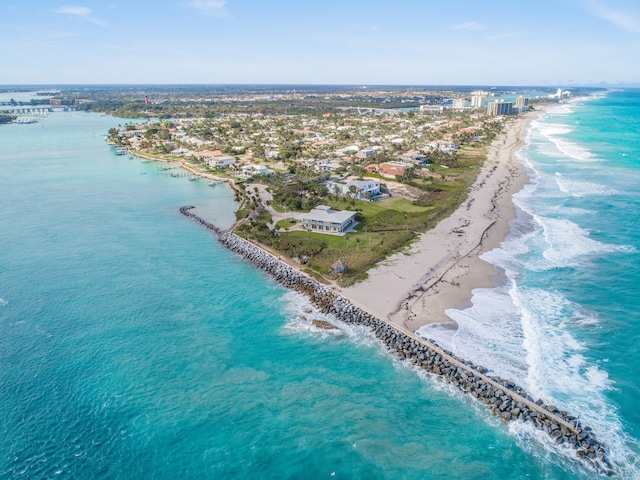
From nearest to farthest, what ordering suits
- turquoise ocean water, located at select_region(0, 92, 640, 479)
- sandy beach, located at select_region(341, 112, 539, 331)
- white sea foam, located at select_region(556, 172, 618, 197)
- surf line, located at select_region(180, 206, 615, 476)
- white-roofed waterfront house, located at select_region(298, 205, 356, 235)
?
1. turquoise ocean water, located at select_region(0, 92, 640, 479)
2. surf line, located at select_region(180, 206, 615, 476)
3. sandy beach, located at select_region(341, 112, 539, 331)
4. white-roofed waterfront house, located at select_region(298, 205, 356, 235)
5. white sea foam, located at select_region(556, 172, 618, 197)

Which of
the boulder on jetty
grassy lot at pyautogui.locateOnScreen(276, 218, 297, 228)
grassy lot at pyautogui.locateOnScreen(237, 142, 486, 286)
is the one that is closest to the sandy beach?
grassy lot at pyautogui.locateOnScreen(237, 142, 486, 286)

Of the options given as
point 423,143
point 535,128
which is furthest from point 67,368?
point 535,128

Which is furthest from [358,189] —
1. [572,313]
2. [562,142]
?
[562,142]

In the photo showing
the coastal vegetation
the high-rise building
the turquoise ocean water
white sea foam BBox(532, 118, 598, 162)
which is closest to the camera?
the turquoise ocean water

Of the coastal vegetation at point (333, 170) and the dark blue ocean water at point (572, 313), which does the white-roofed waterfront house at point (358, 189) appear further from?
the dark blue ocean water at point (572, 313)

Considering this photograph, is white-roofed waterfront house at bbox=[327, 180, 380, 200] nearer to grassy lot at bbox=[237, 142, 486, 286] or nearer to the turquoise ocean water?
grassy lot at bbox=[237, 142, 486, 286]

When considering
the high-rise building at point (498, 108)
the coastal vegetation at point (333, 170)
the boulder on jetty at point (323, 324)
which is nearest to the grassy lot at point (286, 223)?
the coastal vegetation at point (333, 170)

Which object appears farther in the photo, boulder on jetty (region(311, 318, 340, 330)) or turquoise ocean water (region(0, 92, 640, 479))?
boulder on jetty (region(311, 318, 340, 330))

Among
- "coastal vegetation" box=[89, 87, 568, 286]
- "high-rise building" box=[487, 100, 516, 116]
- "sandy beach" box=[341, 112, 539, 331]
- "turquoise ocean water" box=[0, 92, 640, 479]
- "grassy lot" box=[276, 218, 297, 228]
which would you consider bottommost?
"turquoise ocean water" box=[0, 92, 640, 479]
